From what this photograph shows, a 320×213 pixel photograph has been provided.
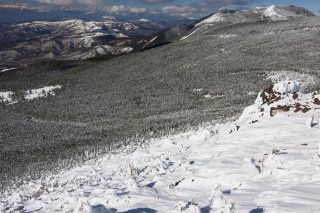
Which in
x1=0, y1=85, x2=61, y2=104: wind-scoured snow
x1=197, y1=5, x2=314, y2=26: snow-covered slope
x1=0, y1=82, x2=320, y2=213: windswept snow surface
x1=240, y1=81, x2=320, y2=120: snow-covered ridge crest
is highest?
x1=197, y1=5, x2=314, y2=26: snow-covered slope

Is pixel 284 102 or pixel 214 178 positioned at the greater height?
pixel 284 102

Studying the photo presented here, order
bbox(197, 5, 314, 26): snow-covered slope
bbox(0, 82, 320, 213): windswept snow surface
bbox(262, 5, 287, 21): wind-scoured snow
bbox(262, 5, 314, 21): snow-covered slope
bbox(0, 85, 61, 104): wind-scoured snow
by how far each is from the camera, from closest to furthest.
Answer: bbox(0, 82, 320, 213): windswept snow surface < bbox(0, 85, 61, 104): wind-scoured snow < bbox(197, 5, 314, 26): snow-covered slope < bbox(262, 5, 287, 21): wind-scoured snow < bbox(262, 5, 314, 21): snow-covered slope

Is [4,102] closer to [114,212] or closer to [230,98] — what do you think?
[230,98]

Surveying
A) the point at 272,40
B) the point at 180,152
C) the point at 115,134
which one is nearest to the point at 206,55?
the point at 272,40

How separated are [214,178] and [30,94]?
67.8 metres

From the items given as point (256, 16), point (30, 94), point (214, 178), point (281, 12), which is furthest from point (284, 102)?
point (281, 12)

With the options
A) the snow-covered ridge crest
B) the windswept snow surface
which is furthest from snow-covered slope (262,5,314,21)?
the windswept snow surface

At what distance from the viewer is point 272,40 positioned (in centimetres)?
8394

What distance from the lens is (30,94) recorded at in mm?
73500

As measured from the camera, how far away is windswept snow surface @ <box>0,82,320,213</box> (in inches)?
357

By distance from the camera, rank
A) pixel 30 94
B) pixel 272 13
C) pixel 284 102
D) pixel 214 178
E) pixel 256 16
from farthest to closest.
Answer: pixel 256 16
pixel 272 13
pixel 30 94
pixel 284 102
pixel 214 178

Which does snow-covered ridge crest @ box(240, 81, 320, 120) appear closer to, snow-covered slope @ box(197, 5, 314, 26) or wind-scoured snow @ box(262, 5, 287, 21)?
snow-covered slope @ box(197, 5, 314, 26)

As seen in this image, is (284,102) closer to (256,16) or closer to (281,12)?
(256,16)

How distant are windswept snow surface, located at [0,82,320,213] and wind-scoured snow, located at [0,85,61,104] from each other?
55179 millimetres
